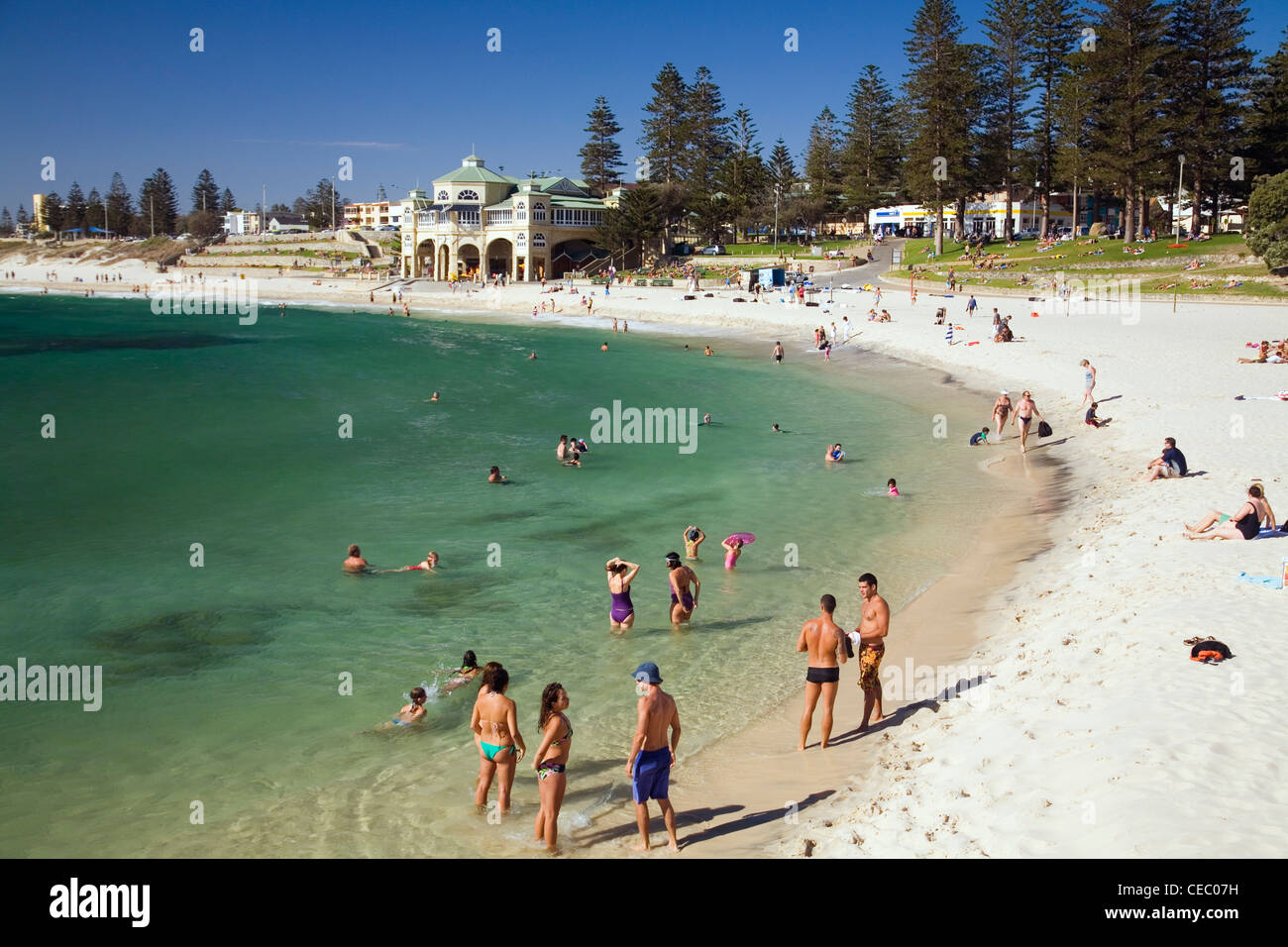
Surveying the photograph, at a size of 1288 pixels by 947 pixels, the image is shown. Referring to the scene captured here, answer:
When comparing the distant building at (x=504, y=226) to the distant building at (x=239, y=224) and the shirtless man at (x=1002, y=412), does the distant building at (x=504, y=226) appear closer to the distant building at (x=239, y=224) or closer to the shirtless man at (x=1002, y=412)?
the shirtless man at (x=1002, y=412)

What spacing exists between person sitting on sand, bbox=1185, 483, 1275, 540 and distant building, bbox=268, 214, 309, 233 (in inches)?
5971

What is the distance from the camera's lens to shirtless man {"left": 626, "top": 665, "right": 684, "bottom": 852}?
6125 millimetres

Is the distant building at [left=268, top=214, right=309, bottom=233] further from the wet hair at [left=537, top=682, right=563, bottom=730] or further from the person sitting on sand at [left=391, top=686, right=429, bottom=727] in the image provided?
the wet hair at [left=537, top=682, right=563, bottom=730]

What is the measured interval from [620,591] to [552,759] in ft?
14.7

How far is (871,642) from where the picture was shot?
323 inches

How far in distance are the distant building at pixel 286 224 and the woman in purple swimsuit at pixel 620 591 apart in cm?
14935

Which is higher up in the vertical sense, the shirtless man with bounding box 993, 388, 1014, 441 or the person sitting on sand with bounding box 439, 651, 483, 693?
the shirtless man with bounding box 993, 388, 1014, 441

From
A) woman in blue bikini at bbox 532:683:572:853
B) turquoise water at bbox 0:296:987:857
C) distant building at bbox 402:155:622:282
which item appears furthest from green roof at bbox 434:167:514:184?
woman in blue bikini at bbox 532:683:572:853

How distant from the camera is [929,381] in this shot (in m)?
29.8

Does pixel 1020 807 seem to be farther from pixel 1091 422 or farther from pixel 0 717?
pixel 1091 422

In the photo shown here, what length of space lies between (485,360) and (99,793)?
115 ft

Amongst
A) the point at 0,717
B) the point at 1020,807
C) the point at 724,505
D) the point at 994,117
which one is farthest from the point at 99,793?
the point at 994,117

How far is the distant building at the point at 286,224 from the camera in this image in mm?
146250

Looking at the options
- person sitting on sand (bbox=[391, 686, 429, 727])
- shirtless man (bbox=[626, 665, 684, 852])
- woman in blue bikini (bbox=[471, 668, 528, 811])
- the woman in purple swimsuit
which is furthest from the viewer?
the woman in purple swimsuit
